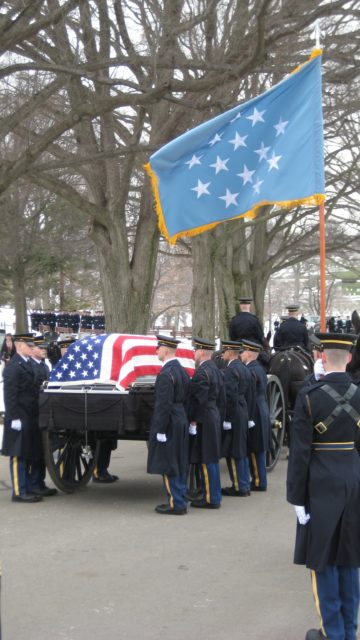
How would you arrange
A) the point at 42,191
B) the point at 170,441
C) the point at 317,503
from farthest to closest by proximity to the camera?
the point at 42,191, the point at 170,441, the point at 317,503

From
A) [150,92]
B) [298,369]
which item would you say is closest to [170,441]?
[298,369]

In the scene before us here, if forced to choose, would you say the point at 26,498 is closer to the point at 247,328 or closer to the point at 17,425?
the point at 17,425

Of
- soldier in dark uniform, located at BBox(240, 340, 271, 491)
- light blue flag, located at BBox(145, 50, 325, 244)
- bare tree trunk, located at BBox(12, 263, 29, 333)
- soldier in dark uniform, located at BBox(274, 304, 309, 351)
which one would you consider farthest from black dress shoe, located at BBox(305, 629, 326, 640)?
bare tree trunk, located at BBox(12, 263, 29, 333)

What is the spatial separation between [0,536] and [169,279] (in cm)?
6213

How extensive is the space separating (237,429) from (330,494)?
15.0 ft

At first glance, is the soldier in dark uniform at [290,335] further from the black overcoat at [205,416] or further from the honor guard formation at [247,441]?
the black overcoat at [205,416]

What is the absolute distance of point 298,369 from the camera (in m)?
11.8

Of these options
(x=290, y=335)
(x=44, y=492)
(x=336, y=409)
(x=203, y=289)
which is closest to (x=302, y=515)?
(x=336, y=409)

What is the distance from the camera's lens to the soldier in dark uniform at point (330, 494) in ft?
15.5

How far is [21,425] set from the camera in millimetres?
8867

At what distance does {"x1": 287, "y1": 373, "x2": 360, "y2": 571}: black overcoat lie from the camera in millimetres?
4723

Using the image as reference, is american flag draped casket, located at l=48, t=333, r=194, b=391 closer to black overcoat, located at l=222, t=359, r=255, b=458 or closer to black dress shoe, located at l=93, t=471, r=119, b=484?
black overcoat, located at l=222, t=359, r=255, b=458

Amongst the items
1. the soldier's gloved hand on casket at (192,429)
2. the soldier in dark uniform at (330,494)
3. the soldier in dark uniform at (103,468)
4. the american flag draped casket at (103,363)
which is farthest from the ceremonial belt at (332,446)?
the soldier in dark uniform at (103,468)

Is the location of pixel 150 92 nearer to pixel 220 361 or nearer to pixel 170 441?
pixel 220 361
